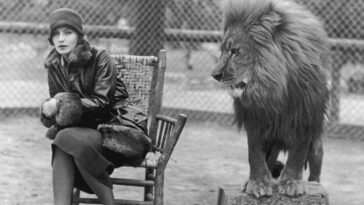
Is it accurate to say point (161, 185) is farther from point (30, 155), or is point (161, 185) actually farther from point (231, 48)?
point (30, 155)

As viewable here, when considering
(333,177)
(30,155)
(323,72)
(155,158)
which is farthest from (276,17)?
(30,155)

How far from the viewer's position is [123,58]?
4031 mm

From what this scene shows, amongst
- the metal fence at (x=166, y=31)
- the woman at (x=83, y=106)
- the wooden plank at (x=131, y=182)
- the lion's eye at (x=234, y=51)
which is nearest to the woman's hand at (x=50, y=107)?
the woman at (x=83, y=106)

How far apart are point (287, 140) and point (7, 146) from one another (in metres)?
3.06

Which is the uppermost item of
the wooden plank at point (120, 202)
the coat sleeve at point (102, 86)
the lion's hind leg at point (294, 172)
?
the coat sleeve at point (102, 86)

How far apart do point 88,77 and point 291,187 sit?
121 centimetres

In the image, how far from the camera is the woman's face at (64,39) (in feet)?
11.4

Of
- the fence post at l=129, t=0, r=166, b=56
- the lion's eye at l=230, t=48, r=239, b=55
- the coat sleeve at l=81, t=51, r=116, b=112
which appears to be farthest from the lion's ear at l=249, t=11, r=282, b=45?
the fence post at l=129, t=0, r=166, b=56

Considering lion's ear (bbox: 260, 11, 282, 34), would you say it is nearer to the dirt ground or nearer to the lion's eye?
the lion's eye

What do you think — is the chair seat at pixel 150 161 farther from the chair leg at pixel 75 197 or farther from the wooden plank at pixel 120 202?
the chair leg at pixel 75 197

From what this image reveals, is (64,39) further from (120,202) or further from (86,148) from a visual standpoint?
(120,202)

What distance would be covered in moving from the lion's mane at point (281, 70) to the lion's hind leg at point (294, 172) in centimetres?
10

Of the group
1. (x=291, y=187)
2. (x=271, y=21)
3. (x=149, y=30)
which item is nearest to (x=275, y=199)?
(x=291, y=187)

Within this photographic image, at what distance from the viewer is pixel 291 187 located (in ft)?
12.1
